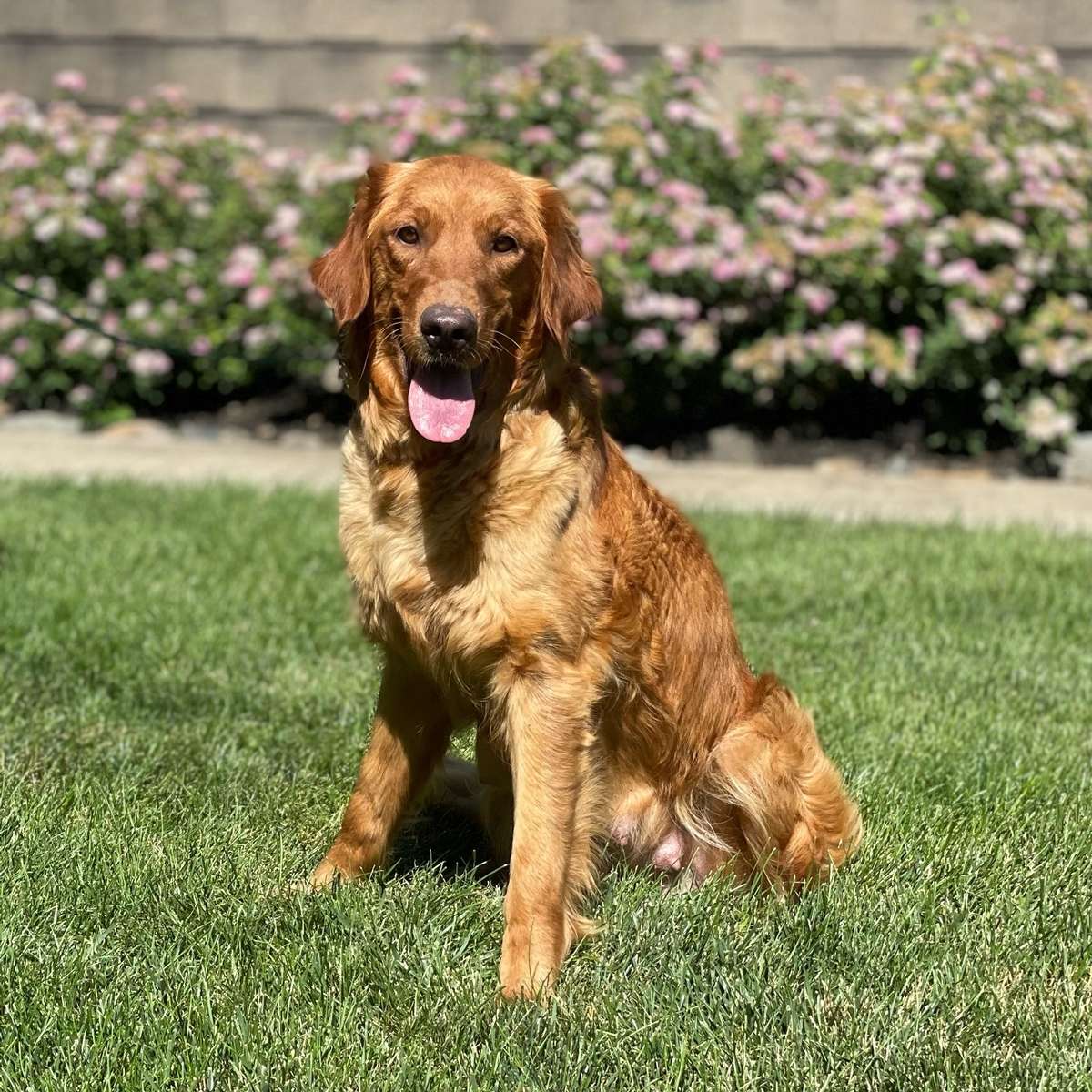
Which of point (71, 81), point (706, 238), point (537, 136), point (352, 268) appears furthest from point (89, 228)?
point (352, 268)

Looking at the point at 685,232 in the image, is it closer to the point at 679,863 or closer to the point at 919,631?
the point at 919,631

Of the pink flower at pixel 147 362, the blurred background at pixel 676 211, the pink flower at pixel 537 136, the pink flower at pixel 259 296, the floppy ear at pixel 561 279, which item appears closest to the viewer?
the floppy ear at pixel 561 279

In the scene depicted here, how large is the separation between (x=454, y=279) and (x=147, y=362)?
20.0 ft

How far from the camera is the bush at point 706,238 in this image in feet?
25.6

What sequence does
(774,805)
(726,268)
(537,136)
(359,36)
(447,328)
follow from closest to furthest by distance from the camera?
(447,328) → (774,805) → (726,268) → (537,136) → (359,36)

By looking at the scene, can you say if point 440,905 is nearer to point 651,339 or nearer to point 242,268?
point 651,339

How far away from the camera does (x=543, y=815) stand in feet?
9.27

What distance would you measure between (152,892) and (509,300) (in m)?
1.35

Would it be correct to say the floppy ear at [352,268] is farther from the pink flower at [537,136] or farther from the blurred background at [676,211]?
the pink flower at [537,136]

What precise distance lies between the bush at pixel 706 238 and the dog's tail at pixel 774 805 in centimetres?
478

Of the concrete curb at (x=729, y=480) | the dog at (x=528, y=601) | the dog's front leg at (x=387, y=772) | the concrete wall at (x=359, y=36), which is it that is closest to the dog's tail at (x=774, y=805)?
the dog at (x=528, y=601)

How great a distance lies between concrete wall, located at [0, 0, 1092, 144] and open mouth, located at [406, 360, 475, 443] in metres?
7.12

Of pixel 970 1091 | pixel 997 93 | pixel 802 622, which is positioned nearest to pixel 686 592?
pixel 970 1091

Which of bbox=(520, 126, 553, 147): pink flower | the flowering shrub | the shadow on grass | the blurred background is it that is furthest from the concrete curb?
the shadow on grass
